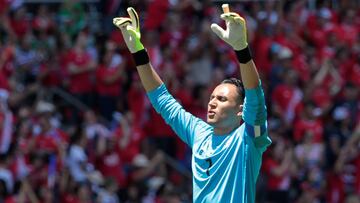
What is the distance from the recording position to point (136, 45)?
292 inches

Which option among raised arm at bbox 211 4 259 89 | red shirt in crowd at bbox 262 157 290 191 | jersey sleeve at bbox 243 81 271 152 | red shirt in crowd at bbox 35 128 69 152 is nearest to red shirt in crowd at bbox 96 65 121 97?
red shirt in crowd at bbox 35 128 69 152

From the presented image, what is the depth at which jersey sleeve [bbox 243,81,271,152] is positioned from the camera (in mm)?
6520

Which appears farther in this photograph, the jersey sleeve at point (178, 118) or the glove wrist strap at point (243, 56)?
the jersey sleeve at point (178, 118)

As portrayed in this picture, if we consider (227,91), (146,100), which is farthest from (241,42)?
(146,100)

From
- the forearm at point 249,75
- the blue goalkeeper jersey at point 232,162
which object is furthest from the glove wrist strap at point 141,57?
the forearm at point 249,75

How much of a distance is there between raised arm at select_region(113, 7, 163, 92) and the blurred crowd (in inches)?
228

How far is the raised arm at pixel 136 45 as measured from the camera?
736cm

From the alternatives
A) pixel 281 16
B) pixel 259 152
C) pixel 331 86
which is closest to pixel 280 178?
pixel 331 86

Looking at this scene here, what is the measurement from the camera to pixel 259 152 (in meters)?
6.89

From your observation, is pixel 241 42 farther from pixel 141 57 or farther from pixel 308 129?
pixel 308 129

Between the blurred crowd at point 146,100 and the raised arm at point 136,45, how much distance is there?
5.79 m

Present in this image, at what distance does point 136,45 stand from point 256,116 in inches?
48.1

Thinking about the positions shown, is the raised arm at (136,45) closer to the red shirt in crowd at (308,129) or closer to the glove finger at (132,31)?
the glove finger at (132,31)

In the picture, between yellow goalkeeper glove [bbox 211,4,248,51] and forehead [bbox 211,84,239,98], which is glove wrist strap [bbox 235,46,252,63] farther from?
forehead [bbox 211,84,239,98]
